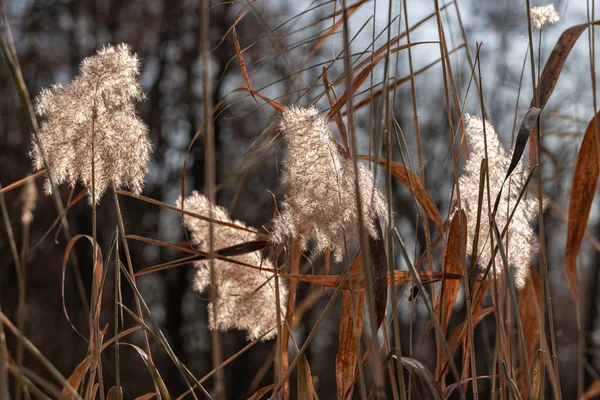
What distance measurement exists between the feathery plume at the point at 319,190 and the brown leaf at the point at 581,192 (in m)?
0.24

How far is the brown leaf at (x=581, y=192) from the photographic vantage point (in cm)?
88

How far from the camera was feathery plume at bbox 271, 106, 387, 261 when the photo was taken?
0.77 meters

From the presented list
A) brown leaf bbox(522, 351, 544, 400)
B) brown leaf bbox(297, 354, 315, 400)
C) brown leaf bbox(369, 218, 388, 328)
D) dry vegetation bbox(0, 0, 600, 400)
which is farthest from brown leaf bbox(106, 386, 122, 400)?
brown leaf bbox(522, 351, 544, 400)

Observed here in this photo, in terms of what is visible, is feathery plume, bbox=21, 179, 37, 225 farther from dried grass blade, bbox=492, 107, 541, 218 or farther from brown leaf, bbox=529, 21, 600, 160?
brown leaf, bbox=529, 21, 600, 160

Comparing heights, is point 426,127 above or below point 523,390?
above

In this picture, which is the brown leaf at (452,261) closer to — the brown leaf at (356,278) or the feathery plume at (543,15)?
the brown leaf at (356,278)

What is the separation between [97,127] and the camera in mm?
902

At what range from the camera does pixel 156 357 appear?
875cm

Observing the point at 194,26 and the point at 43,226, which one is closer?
the point at 43,226

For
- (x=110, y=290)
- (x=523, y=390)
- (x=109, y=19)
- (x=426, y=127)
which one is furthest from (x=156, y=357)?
(x=523, y=390)

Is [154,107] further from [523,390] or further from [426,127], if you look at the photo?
[523,390]

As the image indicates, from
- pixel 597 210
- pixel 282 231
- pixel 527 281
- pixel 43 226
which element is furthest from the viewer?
pixel 43 226

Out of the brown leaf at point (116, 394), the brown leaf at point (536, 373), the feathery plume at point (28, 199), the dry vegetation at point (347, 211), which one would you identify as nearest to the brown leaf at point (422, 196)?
the dry vegetation at point (347, 211)

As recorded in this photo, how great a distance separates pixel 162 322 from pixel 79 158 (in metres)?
8.22
